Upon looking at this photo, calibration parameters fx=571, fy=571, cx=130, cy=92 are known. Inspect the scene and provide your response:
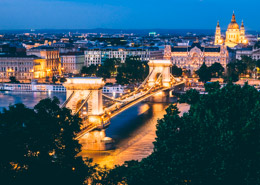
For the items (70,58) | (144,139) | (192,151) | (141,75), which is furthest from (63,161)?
(70,58)

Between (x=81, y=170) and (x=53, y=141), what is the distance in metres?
0.74

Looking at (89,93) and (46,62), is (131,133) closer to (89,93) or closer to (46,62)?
(89,93)

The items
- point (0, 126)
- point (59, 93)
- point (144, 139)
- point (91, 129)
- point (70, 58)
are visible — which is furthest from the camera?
point (70, 58)

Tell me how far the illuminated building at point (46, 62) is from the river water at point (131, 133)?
1955 centimetres

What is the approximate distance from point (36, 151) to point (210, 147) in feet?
10.0

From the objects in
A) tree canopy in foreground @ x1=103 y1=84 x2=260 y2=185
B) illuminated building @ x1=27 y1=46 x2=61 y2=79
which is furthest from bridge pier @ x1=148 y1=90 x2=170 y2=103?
tree canopy in foreground @ x1=103 y1=84 x2=260 y2=185

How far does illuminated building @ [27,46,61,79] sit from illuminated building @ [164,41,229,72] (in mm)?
11028

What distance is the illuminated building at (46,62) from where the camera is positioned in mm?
52938

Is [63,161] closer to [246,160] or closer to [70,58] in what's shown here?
[246,160]

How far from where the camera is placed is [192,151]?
362 inches

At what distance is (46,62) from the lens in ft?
179

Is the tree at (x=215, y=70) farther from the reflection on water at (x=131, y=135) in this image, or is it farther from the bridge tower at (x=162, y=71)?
the reflection on water at (x=131, y=135)

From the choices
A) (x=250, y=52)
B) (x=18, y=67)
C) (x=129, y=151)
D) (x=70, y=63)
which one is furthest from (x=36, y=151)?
(x=250, y=52)

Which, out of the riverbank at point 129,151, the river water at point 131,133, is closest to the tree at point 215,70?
the river water at point 131,133
